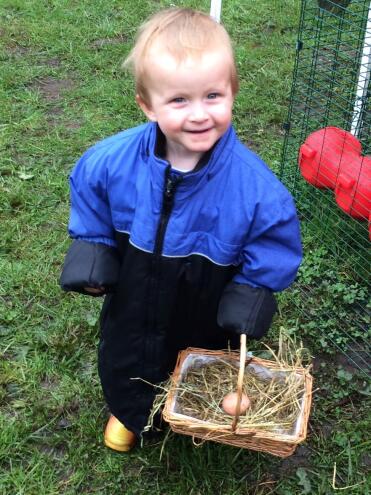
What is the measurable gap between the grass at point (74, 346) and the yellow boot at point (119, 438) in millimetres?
35

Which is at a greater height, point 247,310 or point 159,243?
point 159,243

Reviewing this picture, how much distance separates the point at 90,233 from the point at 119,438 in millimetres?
807

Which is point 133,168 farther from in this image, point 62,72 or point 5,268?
point 62,72

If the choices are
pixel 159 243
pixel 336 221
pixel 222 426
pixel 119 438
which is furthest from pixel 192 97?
pixel 336 221

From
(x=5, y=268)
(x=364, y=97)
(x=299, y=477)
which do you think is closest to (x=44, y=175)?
(x=5, y=268)

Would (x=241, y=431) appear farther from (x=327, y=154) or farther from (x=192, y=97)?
(x=327, y=154)

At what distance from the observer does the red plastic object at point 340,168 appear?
3039 mm

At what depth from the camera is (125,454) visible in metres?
2.38

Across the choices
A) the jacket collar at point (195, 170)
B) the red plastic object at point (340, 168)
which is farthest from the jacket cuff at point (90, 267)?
the red plastic object at point (340, 168)

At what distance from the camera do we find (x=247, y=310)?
74.5 inches

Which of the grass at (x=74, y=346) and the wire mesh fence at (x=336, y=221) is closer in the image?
the grass at (x=74, y=346)

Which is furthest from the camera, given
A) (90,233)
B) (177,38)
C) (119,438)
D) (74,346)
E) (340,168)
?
(340,168)

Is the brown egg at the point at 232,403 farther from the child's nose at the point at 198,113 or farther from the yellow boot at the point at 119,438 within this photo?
the child's nose at the point at 198,113

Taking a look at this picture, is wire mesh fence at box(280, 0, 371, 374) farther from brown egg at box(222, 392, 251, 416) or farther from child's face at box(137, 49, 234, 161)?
child's face at box(137, 49, 234, 161)
